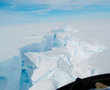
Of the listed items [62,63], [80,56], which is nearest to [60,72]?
[62,63]

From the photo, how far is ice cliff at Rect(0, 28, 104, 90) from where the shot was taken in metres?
13.5

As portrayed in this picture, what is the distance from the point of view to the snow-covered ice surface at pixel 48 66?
13.3m

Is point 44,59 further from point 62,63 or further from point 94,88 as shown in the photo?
point 94,88

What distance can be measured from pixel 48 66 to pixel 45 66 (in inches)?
20.9

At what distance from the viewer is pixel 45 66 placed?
82.3 feet

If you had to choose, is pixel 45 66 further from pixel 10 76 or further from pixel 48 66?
pixel 10 76

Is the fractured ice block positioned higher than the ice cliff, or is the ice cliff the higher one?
the fractured ice block

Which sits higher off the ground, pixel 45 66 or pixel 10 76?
pixel 10 76

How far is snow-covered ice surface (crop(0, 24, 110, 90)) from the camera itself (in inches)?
522

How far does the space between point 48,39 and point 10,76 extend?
28.5m

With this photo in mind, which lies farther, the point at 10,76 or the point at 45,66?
the point at 45,66

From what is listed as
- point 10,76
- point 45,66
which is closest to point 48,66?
point 45,66

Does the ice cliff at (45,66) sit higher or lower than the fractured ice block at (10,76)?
lower

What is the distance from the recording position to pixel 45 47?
128 ft
